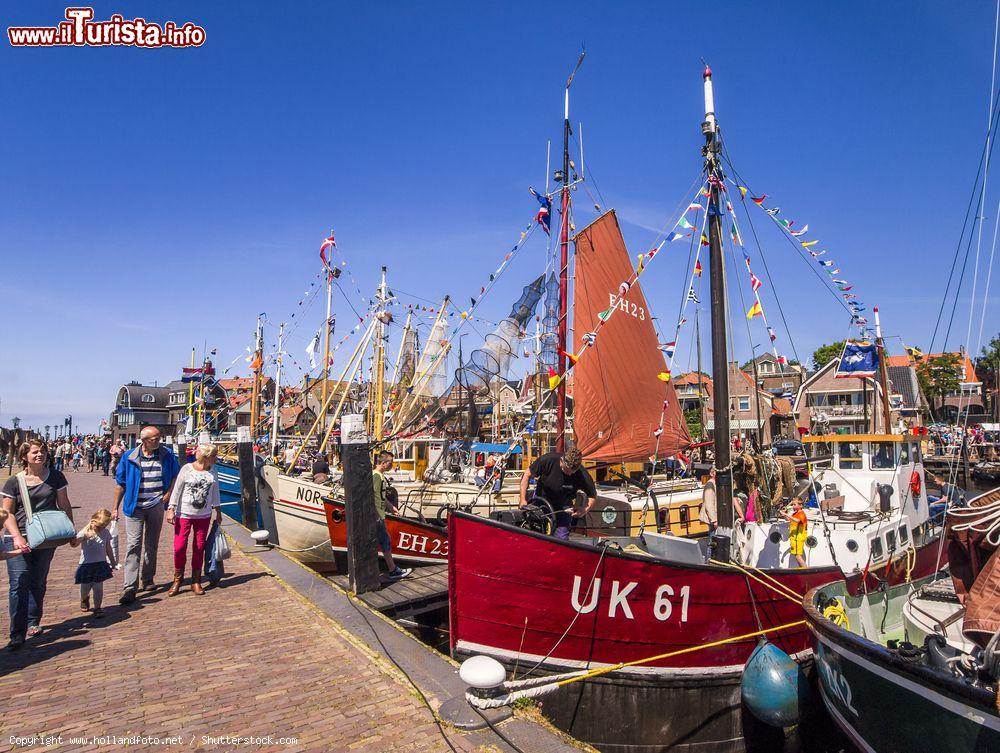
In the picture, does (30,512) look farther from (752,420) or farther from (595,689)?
(752,420)

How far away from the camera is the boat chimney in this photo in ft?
28.1

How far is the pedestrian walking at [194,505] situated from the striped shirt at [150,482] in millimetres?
195

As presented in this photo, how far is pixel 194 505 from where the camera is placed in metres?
7.71

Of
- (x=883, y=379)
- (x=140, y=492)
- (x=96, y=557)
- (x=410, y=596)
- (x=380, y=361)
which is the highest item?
(x=380, y=361)

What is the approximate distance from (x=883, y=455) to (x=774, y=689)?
19.6 feet

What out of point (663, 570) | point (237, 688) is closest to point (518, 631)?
point (663, 570)

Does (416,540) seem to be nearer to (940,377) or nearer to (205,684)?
(205,684)

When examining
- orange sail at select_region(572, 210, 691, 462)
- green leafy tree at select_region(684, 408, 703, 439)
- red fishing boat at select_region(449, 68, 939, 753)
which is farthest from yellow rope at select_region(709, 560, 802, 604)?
green leafy tree at select_region(684, 408, 703, 439)

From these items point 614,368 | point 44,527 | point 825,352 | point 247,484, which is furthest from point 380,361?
point 825,352

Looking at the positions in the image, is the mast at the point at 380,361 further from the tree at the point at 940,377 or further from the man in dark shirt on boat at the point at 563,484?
the tree at the point at 940,377

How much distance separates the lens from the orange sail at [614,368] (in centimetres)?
1484

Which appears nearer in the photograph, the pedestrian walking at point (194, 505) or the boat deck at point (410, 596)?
the pedestrian walking at point (194, 505)

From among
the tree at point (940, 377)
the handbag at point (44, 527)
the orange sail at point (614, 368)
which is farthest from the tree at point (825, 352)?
the handbag at point (44, 527)

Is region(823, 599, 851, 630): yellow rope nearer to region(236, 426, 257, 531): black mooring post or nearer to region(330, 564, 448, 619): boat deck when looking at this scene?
region(330, 564, 448, 619): boat deck
